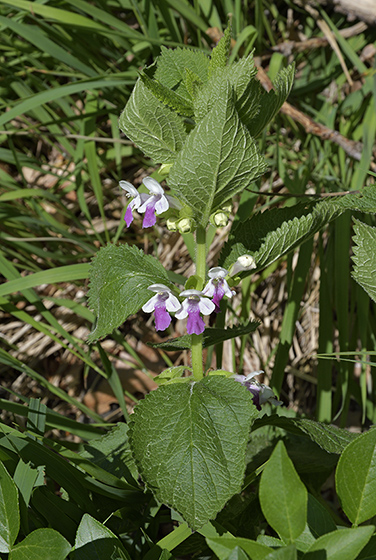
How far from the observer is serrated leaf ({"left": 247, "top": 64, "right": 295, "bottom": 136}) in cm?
109

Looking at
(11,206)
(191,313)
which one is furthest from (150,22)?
(191,313)

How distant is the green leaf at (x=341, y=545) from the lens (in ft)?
2.02

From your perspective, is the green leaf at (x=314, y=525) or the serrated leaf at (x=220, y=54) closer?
the green leaf at (x=314, y=525)

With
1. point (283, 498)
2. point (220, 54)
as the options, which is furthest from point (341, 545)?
point (220, 54)

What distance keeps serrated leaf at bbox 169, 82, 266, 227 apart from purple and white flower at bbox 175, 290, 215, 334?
7.3 inches

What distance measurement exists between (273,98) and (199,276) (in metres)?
0.41

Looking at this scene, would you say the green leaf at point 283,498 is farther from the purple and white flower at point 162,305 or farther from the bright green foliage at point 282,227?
the bright green foliage at point 282,227

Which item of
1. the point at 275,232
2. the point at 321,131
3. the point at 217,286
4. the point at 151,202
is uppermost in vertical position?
the point at 321,131

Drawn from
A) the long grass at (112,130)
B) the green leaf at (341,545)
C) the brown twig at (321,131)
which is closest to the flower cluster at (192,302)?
the green leaf at (341,545)

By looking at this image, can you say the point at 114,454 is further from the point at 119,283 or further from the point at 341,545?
the point at 341,545

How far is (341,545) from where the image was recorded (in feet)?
2.05

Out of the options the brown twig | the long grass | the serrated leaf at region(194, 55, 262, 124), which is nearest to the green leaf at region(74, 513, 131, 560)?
the serrated leaf at region(194, 55, 262, 124)

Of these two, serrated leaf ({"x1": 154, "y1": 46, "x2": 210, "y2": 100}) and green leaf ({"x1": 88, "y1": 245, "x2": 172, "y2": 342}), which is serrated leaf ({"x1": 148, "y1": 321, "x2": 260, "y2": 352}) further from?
serrated leaf ({"x1": 154, "y1": 46, "x2": 210, "y2": 100})

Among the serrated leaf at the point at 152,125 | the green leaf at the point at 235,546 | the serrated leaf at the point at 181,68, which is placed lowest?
the green leaf at the point at 235,546
